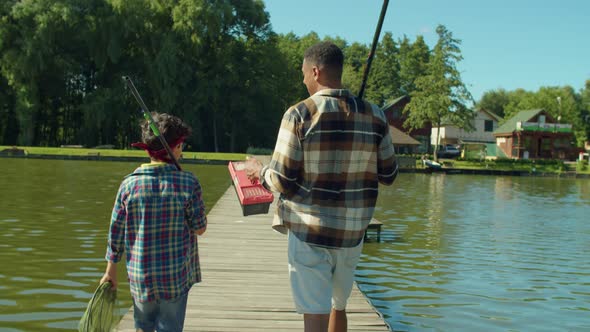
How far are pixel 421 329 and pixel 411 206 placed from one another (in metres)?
13.3

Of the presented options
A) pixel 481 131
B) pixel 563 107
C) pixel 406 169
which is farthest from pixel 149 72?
pixel 563 107

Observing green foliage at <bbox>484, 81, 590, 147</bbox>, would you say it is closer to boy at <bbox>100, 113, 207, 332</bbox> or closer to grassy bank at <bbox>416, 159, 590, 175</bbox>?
grassy bank at <bbox>416, 159, 590, 175</bbox>

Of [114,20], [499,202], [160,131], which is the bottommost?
[499,202]

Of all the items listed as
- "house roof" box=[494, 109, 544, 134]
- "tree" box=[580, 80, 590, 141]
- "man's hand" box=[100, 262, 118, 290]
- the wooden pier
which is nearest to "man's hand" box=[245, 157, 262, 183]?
"man's hand" box=[100, 262, 118, 290]

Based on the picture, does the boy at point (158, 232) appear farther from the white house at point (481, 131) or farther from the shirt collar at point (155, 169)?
the white house at point (481, 131)

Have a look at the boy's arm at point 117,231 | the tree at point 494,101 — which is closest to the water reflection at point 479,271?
the boy's arm at point 117,231

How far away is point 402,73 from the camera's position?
83.9 m

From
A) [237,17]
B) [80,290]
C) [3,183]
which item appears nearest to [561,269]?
[80,290]

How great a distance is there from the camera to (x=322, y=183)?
9.68ft

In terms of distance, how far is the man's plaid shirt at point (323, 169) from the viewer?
2928 mm

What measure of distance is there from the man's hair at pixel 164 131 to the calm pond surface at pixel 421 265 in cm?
350

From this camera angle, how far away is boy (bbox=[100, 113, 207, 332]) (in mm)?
3000

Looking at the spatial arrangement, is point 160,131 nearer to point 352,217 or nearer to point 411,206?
point 352,217

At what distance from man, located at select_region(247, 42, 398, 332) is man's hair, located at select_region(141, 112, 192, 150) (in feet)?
1.79
